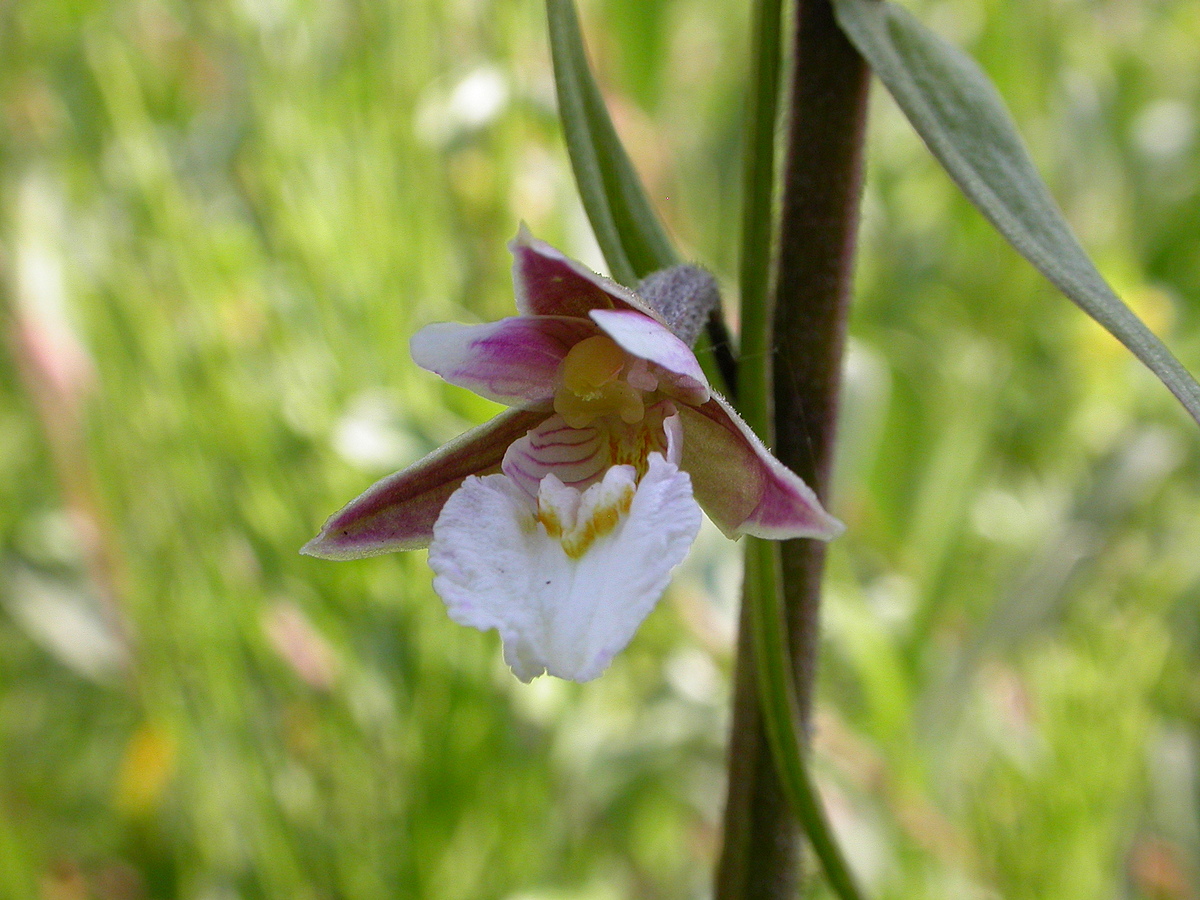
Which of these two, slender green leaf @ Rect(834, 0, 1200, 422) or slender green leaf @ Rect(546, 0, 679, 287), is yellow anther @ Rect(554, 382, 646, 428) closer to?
slender green leaf @ Rect(546, 0, 679, 287)

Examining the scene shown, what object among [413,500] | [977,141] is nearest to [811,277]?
[977,141]

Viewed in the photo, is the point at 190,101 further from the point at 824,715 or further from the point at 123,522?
the point at 824,715

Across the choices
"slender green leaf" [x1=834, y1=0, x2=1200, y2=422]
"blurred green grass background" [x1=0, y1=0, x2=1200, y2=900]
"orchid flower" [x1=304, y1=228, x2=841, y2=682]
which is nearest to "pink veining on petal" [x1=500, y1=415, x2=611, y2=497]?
"orchid flower" [x1=304, y1=228, x2=841, y2=682]

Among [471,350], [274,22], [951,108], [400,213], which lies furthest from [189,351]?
[951,108]

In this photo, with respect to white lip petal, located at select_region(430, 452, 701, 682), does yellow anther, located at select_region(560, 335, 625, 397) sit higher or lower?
higher

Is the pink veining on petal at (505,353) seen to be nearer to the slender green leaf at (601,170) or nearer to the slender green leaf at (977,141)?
the slender green leaf at (601,170)

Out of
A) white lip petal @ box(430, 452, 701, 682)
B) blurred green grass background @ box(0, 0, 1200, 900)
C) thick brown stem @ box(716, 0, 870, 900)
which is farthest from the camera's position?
blurred green grass background @ box(0, 0, 1200, 900)
